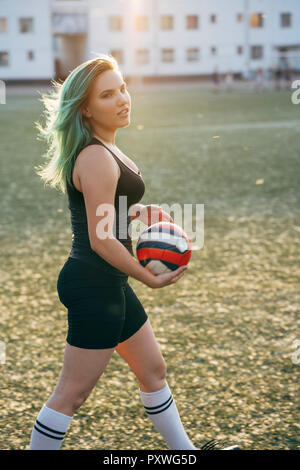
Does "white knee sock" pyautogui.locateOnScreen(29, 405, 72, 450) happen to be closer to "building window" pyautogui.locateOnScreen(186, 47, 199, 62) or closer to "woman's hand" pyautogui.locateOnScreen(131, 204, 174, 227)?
"woman's hand" pyautogui.locateOnScreen(131, 204, 174, 227)

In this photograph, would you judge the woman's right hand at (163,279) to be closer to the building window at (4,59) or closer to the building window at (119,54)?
the building window at (4,59)

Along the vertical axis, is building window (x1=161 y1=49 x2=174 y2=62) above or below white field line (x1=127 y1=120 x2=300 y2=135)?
below

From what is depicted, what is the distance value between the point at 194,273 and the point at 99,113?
410cm

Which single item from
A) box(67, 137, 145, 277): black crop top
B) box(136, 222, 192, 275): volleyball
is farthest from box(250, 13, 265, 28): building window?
box(67, 137, 145, 277): black crop top

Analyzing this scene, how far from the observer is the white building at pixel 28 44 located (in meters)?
65.3

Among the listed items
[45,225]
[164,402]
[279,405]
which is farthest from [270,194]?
[164,402]

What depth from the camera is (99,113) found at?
2602 millimetres

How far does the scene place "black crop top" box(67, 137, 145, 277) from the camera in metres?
2.60

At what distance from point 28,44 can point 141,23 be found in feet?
38.7

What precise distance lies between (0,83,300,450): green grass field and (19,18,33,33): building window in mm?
58071

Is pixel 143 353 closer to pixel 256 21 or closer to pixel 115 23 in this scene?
pixel 115 23

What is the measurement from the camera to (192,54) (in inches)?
2694

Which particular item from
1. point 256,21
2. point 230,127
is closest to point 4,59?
point 256,21

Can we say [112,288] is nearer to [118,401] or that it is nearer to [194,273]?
[118,401]
